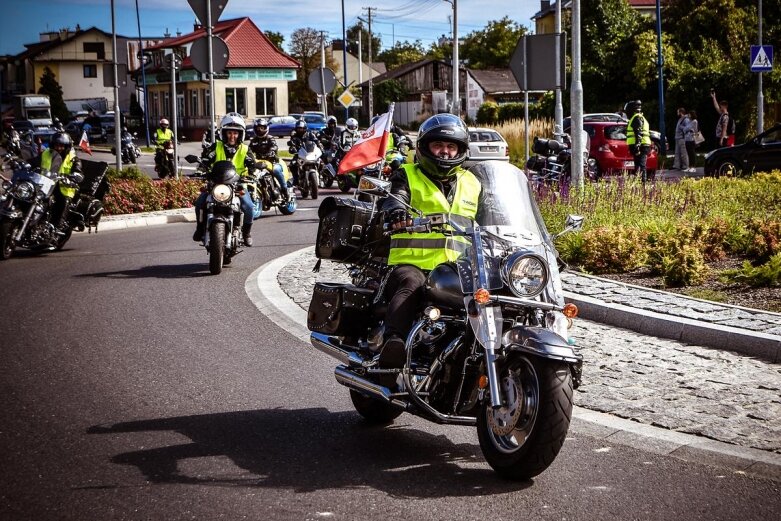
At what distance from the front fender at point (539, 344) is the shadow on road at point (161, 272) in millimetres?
8177

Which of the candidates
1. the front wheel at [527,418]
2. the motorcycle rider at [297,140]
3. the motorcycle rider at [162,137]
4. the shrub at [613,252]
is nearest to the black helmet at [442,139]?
the front wheel at [527,418]

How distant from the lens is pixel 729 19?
150 ft

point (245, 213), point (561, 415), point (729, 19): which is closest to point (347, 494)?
point (561, 415)

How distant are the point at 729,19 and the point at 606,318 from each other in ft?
131

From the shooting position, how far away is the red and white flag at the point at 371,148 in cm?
694

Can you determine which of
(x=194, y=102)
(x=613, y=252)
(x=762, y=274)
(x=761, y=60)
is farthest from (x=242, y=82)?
(x=762, y=274)

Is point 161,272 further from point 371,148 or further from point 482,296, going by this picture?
point 482,296

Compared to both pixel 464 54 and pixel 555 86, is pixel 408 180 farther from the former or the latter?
pixel 464 54

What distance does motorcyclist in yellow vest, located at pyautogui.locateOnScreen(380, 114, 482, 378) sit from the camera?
5.52 m

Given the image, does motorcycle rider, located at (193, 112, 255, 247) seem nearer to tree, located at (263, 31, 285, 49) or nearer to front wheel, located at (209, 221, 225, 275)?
front wheel, located at (209, 221, 225, 275)

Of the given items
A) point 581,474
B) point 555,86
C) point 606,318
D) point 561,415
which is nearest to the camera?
point 561,415

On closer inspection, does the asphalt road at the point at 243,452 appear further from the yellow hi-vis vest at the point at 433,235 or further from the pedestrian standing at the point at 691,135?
the pedestrian standing at the point at 691,135

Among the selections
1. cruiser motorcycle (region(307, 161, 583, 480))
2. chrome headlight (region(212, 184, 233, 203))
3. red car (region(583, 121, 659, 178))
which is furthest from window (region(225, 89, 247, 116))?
cruiser motorcycle (region(307, 161, 583, 480))

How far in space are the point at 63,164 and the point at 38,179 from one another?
61 centimetres
